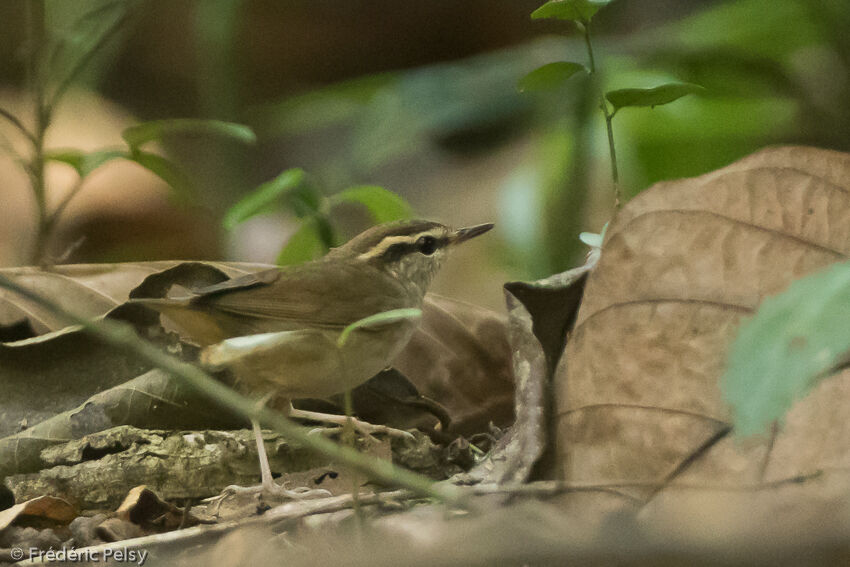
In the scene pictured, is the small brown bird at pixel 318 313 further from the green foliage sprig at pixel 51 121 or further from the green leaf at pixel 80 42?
the green leaf at pixel 80 42

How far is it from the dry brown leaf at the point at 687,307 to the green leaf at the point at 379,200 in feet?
5.00

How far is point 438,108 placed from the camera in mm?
5480

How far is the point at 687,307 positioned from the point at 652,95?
1073 millimetres

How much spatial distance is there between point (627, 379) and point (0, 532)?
61.7 inches

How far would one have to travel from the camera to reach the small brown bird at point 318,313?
297 cm

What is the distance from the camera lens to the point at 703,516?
55.1 inches

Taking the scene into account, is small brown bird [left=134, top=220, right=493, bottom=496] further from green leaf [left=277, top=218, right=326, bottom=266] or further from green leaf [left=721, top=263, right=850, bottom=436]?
green leaf [left=721, top=263, right=850, bottom=436]

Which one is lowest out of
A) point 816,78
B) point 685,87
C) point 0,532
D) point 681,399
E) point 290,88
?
point 0,532

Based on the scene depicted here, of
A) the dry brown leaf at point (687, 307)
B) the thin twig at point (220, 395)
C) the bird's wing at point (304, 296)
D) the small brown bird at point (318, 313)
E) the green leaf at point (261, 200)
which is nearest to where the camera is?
the thin twig at point (220, 395)

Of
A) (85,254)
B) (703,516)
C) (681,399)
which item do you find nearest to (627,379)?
(681,399)

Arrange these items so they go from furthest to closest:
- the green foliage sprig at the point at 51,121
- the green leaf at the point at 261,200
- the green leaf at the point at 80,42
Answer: the green leaf at the point at 80,42, the green foliage sprig at the point at 51,121, the green leaf at the point at 261,200

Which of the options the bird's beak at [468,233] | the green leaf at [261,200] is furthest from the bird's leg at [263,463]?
the bird's beak at [468,233]

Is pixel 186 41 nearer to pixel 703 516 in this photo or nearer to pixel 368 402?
pixel 368 402

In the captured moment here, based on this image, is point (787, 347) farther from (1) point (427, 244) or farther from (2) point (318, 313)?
(1) point (427, 244)
